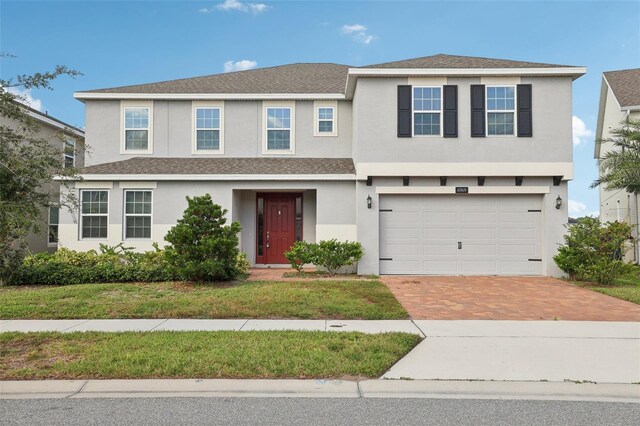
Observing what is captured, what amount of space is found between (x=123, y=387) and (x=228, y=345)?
154 cm

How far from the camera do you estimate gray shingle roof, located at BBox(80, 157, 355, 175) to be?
1506 centimetres

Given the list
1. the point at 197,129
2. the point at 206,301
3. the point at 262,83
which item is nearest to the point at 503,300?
the point at 206,301

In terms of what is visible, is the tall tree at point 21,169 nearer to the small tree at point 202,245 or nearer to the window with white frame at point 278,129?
the small tree at point 202,245

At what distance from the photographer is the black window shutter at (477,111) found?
14.0 meters

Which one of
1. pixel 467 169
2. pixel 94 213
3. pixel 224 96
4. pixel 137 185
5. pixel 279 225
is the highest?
pixel 224 96

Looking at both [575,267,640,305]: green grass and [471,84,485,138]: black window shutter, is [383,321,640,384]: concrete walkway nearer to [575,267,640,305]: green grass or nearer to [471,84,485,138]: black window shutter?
[575,267,640,305]: green grass

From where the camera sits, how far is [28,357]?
5938 mm

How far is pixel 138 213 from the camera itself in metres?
15.3

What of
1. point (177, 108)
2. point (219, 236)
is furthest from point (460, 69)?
point (177, 108)

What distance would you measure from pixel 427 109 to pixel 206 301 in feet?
29.1

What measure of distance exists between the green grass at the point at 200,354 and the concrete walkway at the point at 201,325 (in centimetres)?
45

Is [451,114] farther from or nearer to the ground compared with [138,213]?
farther from the ground

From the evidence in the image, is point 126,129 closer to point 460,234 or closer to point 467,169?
point 467,169

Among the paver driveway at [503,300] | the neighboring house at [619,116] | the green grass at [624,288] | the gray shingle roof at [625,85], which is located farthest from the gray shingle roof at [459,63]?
the gray shingle roof at [625,85]
